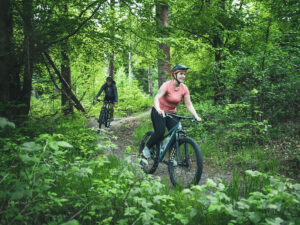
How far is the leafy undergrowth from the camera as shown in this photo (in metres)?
1.73

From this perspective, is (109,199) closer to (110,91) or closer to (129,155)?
(129,155)

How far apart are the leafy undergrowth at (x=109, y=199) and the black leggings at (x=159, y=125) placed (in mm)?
1240

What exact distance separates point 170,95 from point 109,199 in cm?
242

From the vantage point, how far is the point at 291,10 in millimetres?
6223

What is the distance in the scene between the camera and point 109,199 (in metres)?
2.33

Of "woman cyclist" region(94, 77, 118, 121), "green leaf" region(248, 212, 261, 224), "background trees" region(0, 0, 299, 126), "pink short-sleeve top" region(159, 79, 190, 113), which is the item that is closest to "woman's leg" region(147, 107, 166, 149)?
"pink short-sleeve top" region(159, 79, 190, 113)

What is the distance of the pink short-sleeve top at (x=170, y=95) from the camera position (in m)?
4.22

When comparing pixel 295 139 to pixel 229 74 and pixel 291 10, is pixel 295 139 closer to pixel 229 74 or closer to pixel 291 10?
pixel 229 74

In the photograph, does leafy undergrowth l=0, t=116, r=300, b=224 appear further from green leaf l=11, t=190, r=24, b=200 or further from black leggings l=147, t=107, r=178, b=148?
black leggings l=147, t=107, r=178, b=148

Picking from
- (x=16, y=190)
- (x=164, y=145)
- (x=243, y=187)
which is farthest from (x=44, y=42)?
(x=243, y=187)

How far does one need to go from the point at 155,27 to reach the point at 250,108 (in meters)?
3.47

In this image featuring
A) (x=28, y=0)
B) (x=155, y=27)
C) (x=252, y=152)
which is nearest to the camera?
(x=28, y=0)

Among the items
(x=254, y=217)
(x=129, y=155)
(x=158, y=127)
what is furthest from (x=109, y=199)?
(x=129, y=155)

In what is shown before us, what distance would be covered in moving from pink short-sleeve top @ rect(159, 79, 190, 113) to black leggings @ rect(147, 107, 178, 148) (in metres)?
0.20
